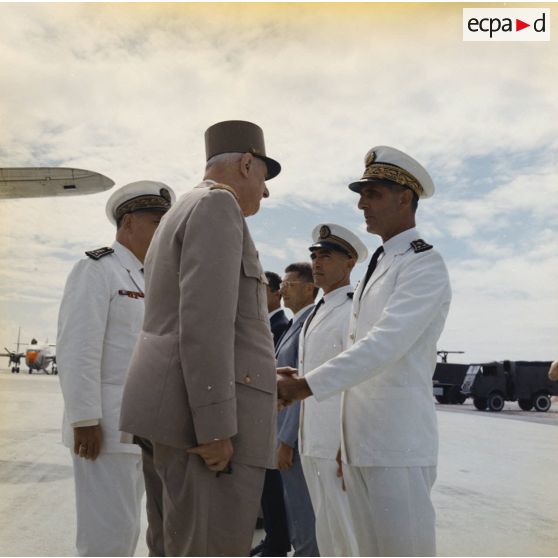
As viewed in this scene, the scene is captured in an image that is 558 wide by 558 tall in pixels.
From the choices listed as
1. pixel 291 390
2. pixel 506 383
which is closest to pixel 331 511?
pixel 291 390

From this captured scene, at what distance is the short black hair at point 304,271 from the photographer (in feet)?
14.1

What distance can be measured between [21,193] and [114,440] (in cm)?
2950

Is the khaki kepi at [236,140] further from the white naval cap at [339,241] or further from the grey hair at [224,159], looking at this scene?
the white naval cap at [339,241]

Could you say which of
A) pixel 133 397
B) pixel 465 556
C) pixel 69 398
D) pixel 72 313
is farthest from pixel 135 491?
pixel 465 556

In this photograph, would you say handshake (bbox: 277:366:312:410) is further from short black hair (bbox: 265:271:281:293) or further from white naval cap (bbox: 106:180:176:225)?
short black hair (bbox: 265:271:281:293)

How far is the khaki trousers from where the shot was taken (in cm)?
161

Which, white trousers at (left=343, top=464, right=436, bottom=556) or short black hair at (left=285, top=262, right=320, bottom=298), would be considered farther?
short black hair at (left=285, top=262, right=320, bottom=298)

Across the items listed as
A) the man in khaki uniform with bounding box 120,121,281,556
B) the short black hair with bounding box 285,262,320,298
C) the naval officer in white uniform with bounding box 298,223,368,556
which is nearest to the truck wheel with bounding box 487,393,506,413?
the short black hair with bounding box 285,262,320,298

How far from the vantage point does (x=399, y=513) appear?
206 cm

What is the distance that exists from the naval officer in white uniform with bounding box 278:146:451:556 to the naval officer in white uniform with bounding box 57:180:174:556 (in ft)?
2.37

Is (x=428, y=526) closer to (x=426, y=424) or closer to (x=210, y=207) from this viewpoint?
(x=426, y=424)

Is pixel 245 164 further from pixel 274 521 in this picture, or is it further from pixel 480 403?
pixel 480 403

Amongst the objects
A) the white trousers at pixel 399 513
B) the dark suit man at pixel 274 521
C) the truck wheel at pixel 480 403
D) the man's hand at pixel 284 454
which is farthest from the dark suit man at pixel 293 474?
the truck wheel at pixel 480 403

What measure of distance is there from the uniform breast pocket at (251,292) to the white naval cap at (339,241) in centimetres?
190
